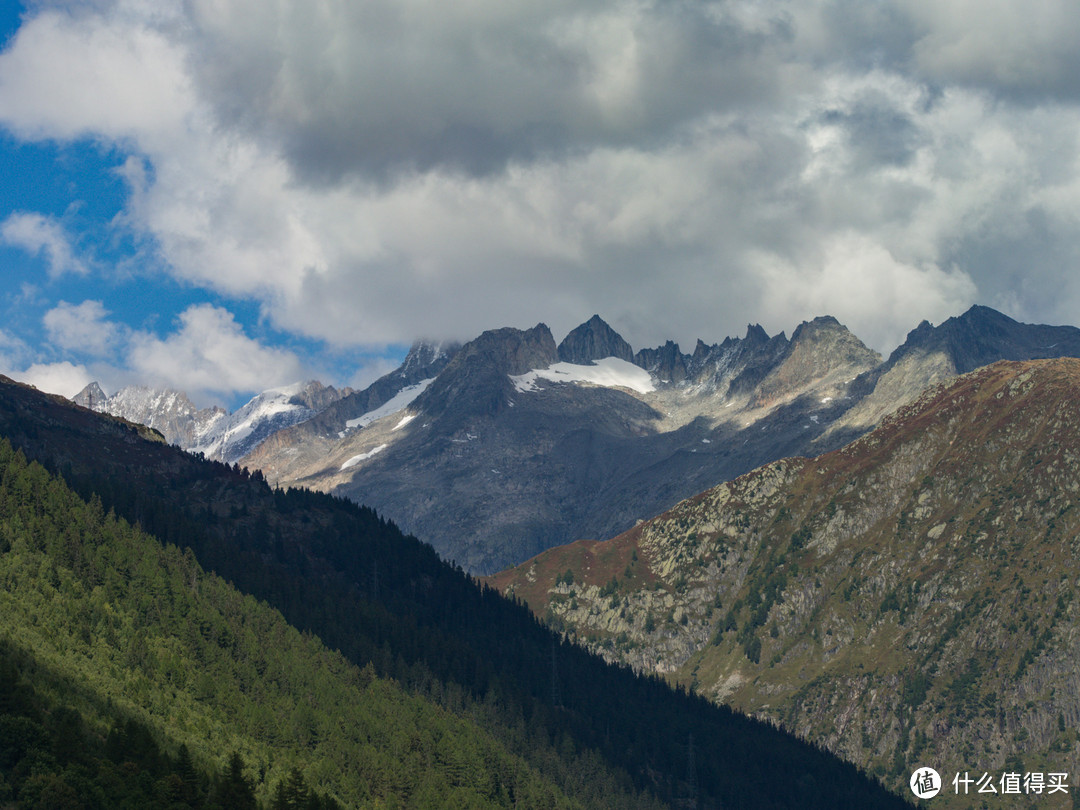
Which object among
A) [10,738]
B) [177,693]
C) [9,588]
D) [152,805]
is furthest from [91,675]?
[152,805]

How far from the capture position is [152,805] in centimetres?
12144

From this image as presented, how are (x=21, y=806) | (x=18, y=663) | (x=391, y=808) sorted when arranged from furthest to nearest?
1. (x=391, y=808)
2. (x=18, y=663)
3. (x=21, y=806)

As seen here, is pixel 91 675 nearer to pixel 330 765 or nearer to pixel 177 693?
pixel 177 693

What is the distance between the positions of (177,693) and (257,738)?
15.3 m

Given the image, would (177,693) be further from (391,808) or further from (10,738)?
(10,738)

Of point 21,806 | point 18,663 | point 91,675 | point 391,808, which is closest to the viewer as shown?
point 21,806

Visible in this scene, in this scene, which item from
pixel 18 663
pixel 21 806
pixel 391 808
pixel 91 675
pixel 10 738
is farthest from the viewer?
pixel 391 808

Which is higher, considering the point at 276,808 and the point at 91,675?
the point at 91,675

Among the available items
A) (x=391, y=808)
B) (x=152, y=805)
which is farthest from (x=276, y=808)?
(x=391, y=808)

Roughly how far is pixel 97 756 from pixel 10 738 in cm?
1033

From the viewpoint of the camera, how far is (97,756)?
438 ft

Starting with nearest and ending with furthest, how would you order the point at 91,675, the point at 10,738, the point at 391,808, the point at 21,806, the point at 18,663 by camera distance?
the point at 21,806 → the point at 10,738 → the point at 18,663 → the point at 91,675 → the point at 391,808

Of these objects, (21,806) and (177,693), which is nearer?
(21,806)

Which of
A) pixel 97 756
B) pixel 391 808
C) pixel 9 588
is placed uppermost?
pixel 9 588
